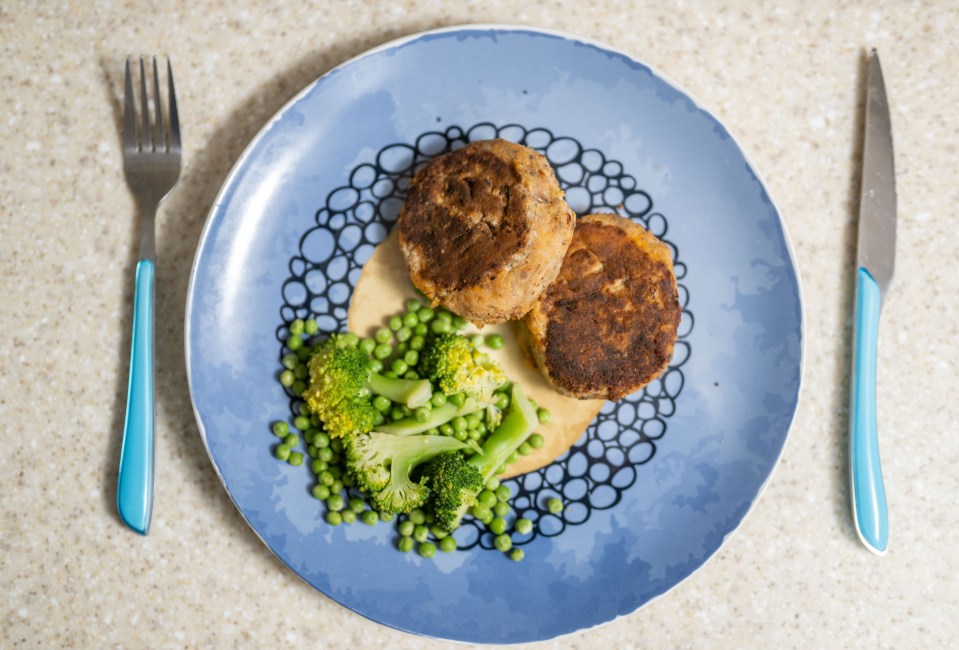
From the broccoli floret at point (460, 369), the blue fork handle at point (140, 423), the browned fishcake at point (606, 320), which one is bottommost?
the blue fork handle at point (140, 423)

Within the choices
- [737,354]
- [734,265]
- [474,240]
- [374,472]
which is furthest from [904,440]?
[374,472]

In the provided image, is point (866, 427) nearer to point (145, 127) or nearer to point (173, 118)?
point (173, 118)

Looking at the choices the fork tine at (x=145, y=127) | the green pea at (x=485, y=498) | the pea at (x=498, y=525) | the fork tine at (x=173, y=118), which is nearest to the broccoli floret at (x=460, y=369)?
the green pea at (x=485, y=498)

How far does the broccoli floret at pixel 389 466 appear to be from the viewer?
297 cm

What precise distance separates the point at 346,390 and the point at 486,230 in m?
0.95

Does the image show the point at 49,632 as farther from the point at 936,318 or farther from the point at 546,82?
the point at 936,318

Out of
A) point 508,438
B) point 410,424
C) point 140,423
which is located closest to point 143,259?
point 140,423

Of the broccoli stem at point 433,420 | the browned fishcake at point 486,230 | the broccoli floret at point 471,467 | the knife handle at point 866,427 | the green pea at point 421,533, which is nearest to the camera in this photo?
the browned fishcake at point 486,230

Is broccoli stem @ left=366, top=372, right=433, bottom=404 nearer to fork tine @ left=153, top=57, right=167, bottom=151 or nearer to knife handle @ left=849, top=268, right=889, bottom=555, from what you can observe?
fork tine @ left=153, top=57, right=167, bottom=151

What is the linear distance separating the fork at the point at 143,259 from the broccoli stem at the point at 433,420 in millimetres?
1133

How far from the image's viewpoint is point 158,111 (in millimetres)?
3219

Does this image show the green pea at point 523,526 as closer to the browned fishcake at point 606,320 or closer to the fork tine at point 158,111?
the browned fishcake at point 606,320

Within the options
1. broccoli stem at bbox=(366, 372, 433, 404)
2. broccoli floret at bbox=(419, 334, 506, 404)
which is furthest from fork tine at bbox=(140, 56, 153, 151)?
broccoli floret at bbox=(419, 334, 506, 404)

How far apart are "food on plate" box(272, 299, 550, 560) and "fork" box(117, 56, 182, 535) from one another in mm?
634
